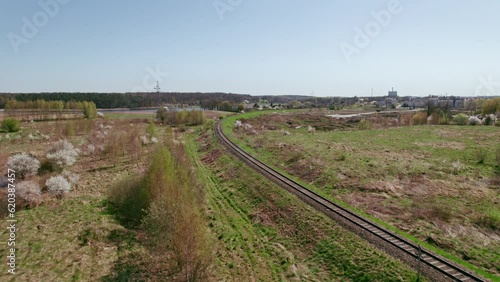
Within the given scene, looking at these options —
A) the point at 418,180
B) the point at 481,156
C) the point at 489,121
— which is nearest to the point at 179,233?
the point at 418,180

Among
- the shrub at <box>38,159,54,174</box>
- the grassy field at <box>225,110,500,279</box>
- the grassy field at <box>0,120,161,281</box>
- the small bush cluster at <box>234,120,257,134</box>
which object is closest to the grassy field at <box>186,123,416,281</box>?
the grassy field at <box>225,110,500,279</box>

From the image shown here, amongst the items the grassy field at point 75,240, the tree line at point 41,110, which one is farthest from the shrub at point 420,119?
the tree line at point 41,110

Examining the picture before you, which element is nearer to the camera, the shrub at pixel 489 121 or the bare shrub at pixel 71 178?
the bare shrub at pixel 71 178

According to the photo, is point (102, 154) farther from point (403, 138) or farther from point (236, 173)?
point (403, 138)

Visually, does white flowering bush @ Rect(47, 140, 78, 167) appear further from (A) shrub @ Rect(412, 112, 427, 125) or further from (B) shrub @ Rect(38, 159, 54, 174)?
(A) shrub @ Rect(412, 112, 427, 125)

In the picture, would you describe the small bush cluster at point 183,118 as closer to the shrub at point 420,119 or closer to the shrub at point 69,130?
the shrub at point 69,130

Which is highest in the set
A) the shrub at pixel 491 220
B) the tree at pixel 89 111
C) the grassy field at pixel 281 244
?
the tree at pixel 89 111

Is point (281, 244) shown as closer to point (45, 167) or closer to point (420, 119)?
point (45, 167)
